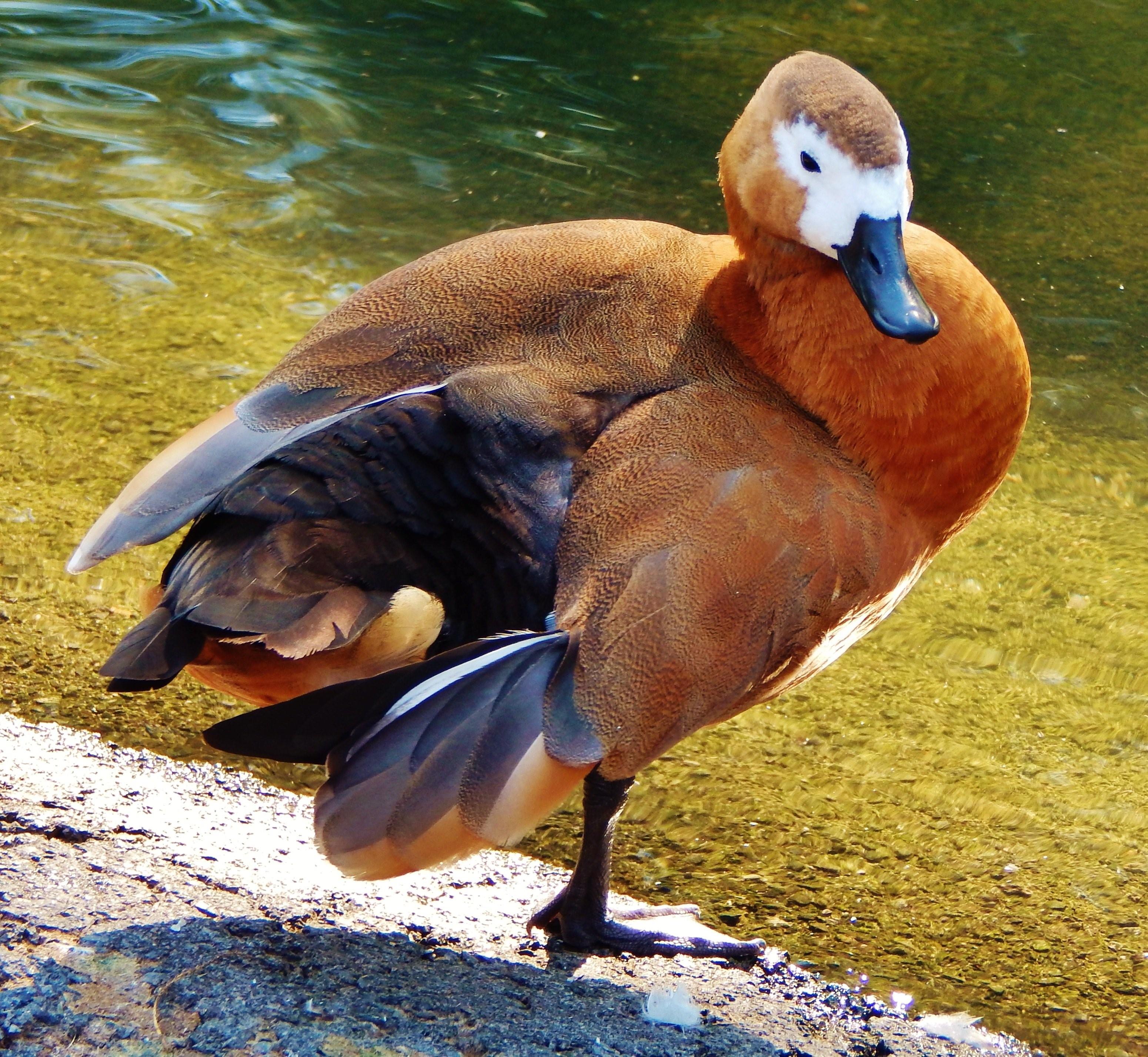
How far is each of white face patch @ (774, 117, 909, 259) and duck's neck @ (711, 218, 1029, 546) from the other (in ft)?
0.29

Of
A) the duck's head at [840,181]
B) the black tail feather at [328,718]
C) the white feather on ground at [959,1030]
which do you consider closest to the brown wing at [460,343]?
the duck's head at [840,181]

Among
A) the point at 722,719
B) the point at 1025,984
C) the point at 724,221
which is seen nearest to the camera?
the point at 722,719

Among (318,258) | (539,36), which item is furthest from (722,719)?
(539,36)

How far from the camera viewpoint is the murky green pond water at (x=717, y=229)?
2.78m

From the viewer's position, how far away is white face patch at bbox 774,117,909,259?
2.36 m

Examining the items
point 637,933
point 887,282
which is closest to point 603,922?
point 637,933

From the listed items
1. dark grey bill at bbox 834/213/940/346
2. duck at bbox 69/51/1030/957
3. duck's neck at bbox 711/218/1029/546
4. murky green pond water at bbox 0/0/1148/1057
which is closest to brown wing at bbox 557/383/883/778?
Result: duck at bbox 69/51/1030/957

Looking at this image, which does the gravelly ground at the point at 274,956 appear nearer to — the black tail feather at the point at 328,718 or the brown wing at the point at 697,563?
the black tail feather at the point at 328,718

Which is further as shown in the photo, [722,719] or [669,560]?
[722,719]

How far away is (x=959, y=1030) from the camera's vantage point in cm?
240

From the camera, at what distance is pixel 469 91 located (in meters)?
5.91

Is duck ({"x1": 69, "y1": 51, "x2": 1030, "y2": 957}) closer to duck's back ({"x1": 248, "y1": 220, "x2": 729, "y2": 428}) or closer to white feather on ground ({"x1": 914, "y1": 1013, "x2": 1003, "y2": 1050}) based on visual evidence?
duck's back ({"x1": 248, "y1": 220, "x2": 729, "y2": 428})

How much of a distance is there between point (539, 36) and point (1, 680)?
14.2 feet

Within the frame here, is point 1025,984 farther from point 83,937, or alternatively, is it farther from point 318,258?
point 318,258
